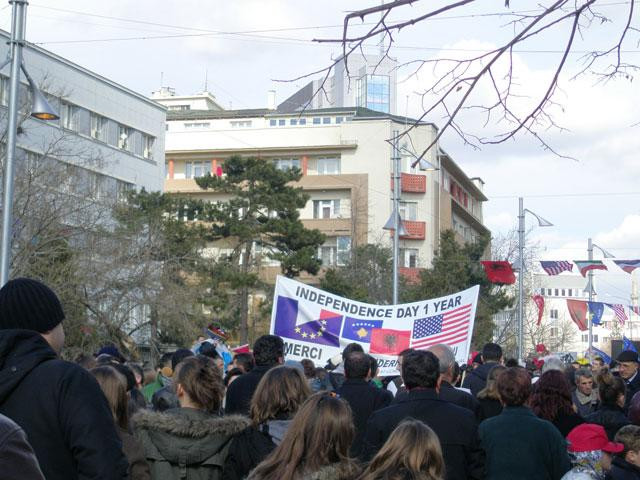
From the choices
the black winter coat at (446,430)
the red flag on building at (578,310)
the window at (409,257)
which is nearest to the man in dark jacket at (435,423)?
the black winter coat at (446,430)

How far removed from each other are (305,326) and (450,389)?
25.9 feet

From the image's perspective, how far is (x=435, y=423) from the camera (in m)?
6.32

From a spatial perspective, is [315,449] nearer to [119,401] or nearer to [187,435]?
[187,435]

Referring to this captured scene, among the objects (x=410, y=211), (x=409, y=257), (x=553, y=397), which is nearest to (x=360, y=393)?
(x=553, y=397)

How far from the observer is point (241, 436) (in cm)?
571

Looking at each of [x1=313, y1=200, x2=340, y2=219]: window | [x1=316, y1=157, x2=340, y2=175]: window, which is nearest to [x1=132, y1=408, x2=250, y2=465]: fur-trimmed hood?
[x1=313, y1=200, x2=340, y2=219]: window

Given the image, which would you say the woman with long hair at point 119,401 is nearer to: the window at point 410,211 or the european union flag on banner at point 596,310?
the european union flag on banner at point 596,310

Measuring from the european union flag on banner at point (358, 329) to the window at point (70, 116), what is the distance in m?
31.2

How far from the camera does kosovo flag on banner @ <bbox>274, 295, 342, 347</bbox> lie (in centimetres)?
1544

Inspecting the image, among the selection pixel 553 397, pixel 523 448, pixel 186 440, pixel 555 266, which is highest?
pixel 555 266

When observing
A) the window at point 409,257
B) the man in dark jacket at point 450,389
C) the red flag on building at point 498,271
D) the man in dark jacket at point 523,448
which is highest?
the window at point 409,257

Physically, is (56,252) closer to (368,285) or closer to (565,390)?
(565,390)

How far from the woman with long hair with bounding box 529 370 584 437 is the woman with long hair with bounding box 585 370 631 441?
20 centimetres

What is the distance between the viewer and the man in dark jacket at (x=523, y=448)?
6.62 meters
